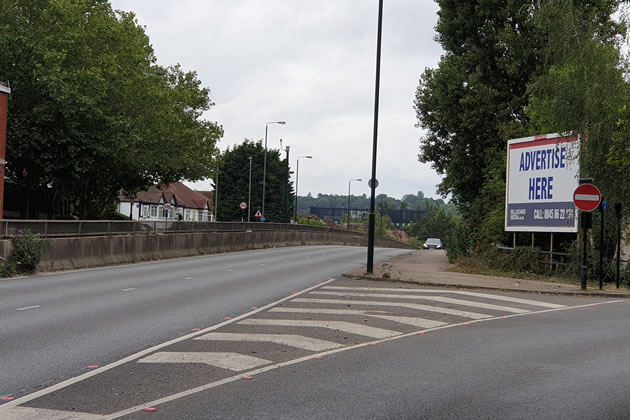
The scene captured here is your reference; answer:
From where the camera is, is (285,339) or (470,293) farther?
(470,293)

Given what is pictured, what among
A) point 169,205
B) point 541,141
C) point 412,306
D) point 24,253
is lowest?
point 412,306

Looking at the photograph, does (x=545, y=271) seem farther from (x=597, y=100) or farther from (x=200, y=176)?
(x=200, y=176)

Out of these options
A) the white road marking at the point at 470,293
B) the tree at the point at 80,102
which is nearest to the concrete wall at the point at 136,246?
the tree at the point at 80,102

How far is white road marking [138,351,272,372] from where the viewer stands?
7.67 metres

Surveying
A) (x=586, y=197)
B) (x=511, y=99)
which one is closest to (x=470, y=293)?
(x=586, y=197)

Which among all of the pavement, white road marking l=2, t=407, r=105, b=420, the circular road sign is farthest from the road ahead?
the circular road sign

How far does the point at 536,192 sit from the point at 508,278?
3569 millimetres

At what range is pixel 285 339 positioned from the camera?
9.48m

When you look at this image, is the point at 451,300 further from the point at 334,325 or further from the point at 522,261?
the point at 522,261

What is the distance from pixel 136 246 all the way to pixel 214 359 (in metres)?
18.1

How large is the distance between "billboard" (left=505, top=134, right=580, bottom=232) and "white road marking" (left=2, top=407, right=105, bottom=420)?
18941 millimetres

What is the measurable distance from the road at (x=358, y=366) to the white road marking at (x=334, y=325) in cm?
3

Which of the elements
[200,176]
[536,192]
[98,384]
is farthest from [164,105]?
[98,384]

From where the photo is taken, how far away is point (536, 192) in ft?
75.9
